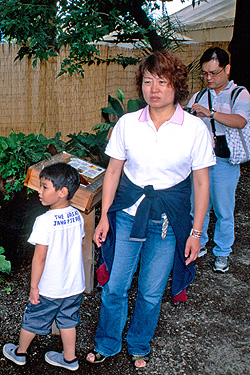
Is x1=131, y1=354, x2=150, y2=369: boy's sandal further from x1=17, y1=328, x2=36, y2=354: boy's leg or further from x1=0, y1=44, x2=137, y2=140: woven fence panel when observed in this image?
x1=0, y1=44, x2=137, y2=140: woven fence panel

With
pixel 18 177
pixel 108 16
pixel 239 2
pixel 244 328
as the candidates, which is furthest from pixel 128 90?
pixel 244 328

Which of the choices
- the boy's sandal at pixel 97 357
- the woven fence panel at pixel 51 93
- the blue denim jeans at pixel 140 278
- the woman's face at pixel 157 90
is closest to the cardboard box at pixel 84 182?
the blue denim jeans at pixel 140 278

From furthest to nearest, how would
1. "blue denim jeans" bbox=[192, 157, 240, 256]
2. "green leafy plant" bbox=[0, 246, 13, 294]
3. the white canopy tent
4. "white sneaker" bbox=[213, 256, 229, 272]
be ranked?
1. the white canopy tent
2. "white sneaker" bbox=[213, 256, 229, 272]
3. "blue denim jeans" bbox=[192, 157, 240, 256]
4. "green leafy plant" bbox=[0, 246, 13, 294]

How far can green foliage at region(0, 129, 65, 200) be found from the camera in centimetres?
394

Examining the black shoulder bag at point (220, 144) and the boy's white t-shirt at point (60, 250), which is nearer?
the boy's white t-shirt at point (60, 250)

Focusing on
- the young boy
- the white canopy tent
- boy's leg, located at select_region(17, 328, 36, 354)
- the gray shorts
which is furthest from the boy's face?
the white canopy tent

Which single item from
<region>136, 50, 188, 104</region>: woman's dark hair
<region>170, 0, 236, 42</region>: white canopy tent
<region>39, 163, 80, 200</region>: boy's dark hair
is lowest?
<region>39, 163, 80, 200</region>: boy's dark hair

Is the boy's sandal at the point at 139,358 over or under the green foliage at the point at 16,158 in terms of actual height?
under

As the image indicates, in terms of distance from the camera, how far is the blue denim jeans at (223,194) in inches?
149

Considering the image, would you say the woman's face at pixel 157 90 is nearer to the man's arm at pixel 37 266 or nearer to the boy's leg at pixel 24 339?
the man's arm at pixel 37 266

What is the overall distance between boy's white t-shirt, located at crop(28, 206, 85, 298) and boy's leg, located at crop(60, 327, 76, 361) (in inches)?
10.7

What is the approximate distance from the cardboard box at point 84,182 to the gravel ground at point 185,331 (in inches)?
42.0

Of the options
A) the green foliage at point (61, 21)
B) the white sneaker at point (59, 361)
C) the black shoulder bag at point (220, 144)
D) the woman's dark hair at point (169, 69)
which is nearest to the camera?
the woman's dark hair at point (169, 69)

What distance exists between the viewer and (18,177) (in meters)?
4.05
